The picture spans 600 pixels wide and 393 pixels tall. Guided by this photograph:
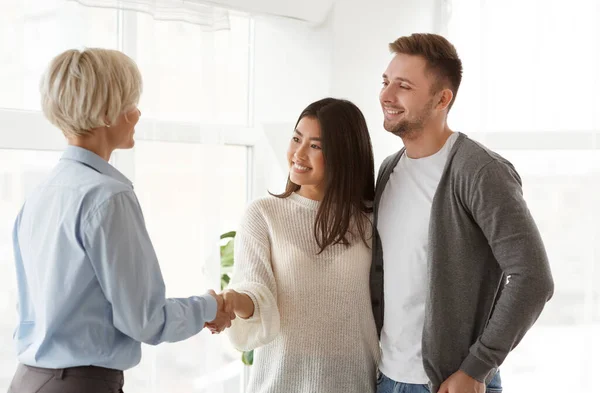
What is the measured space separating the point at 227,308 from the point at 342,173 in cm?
54

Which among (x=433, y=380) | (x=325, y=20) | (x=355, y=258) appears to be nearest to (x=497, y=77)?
(x=325, y=20)

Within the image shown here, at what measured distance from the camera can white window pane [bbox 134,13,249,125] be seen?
2449mm

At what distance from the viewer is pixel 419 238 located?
1.93 m

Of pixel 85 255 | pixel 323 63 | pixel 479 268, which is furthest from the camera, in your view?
pixel 323 63

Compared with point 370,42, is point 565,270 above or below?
below

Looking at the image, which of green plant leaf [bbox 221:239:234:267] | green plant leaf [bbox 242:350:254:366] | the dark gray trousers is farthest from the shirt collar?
green plant leaf [bbox 242:350:254:366]

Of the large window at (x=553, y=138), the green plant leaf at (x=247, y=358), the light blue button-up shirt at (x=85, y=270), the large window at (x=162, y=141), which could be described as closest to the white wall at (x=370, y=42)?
the large window at (x=553, y=138)

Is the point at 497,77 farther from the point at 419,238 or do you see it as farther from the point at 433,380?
the point at 433,380

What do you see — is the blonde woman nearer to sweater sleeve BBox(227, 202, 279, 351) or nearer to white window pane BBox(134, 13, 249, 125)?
sweater sleeve BBox(227, 202, 279, 351)

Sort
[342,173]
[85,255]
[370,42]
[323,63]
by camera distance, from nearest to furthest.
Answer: [85,255] < [342,173] < [323,63] < [370,42]

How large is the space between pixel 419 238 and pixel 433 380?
37 cm

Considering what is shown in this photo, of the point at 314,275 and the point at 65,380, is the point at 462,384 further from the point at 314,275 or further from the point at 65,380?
the point at 65,380

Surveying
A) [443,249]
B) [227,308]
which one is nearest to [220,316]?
[227,308]

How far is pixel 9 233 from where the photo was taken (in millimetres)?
2186
